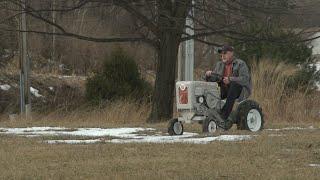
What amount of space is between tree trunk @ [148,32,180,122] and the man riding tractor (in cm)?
593

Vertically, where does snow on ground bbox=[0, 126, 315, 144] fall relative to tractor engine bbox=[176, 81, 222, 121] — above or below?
below

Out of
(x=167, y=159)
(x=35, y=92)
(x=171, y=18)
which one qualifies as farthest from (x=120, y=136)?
(x=35, y=92)

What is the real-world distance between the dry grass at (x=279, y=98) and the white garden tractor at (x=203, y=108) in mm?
6241

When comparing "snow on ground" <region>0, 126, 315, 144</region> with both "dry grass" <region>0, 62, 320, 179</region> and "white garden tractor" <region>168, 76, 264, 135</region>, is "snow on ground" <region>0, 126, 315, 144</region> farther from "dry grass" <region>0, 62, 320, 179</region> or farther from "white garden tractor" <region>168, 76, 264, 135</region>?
"dry grass" <region>0, 62, 320, 179</region>

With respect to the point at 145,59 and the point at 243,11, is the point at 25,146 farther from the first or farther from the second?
the point at 145,59

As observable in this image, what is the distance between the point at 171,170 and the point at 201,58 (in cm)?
3061

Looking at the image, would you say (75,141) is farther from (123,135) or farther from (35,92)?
(35,92)

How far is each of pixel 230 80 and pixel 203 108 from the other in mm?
670

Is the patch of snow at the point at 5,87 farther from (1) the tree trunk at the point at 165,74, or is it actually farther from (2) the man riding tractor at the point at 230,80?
(2) the man riding tractor at the point at 230,80

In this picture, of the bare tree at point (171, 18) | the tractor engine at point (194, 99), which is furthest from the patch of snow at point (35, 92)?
the tractor engine at point (194, 99)

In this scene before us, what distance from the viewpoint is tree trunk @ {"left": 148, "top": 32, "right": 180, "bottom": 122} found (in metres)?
17.6

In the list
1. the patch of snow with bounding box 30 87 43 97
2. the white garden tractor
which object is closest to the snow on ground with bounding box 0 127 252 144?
the white garden tractor

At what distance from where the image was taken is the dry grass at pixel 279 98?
18516 mm

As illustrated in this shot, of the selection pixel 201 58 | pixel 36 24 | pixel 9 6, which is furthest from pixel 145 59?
pixel 9 6
